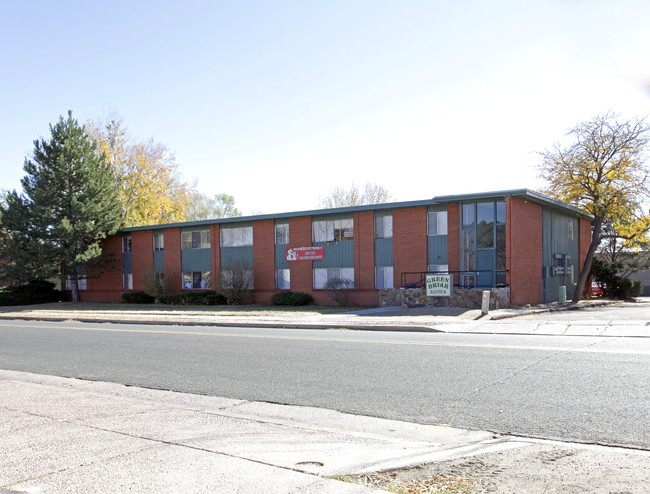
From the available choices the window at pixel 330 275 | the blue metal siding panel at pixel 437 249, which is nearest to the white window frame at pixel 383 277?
the window at pixel 330 275

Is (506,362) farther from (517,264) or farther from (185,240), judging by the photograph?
(185,240)

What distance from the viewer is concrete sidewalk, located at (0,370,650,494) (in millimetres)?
4691

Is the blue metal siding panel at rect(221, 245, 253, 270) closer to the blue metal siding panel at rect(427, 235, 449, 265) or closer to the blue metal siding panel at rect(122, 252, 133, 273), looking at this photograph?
the blue metal siding panel at rect(122, 252, 133, 273)

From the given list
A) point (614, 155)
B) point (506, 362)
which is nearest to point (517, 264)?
point (614, 155)

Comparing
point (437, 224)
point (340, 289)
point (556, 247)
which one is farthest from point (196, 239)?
point (556, 247)

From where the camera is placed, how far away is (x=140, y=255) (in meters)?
41.7

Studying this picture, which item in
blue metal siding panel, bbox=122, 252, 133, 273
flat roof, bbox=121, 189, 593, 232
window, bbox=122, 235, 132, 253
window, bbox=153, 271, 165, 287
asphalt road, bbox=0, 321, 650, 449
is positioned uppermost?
flat roof, bbox=121, 189, 593, 232

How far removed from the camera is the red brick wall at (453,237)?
28516 mm

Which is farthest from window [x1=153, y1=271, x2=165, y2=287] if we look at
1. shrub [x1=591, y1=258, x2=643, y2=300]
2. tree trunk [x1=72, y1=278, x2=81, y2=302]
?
shrub [x1=591, y1=258, x2=643, y2=300]

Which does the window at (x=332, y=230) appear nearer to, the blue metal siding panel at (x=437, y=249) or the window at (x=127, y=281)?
the blue metal siding panel at (x=437, y=249)

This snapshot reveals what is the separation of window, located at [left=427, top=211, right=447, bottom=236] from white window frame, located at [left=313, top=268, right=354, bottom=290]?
17.3 feet

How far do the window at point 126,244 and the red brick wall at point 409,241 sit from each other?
2155cm

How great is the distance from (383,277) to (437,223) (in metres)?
4.28

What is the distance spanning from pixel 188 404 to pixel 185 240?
106ft
